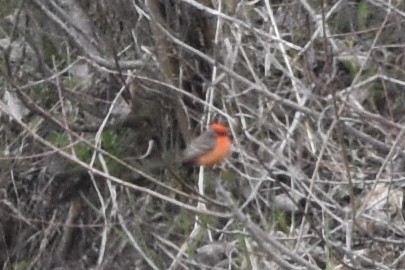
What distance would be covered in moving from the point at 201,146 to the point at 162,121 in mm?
1021

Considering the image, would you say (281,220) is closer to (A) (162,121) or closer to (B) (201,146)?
(B) (201,146)

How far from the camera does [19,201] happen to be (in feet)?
18.5

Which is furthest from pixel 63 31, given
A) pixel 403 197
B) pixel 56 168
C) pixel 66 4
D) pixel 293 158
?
pixel 403 197

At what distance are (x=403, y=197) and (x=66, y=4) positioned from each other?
68.4 inches

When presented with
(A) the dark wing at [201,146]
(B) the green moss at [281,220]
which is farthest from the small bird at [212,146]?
(B) the green moss at [281,220]

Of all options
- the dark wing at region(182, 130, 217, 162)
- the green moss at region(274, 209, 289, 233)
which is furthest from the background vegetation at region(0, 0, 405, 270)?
the dark wing at region(182, 130, 217, 162)

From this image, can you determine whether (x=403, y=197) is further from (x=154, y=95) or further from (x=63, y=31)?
(x=63, y=31)

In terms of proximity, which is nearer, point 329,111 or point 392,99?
point 329,111

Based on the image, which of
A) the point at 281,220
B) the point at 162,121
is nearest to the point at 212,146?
the point at 281,220

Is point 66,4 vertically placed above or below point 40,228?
above

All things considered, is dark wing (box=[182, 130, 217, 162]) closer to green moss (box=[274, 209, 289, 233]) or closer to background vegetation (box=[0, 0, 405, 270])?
background vegetation (box=[0, 0, 405, 270])

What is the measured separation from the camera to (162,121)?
17.8ft

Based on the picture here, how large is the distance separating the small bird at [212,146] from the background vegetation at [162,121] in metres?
0.19

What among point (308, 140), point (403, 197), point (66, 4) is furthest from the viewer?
point (66, 4)
